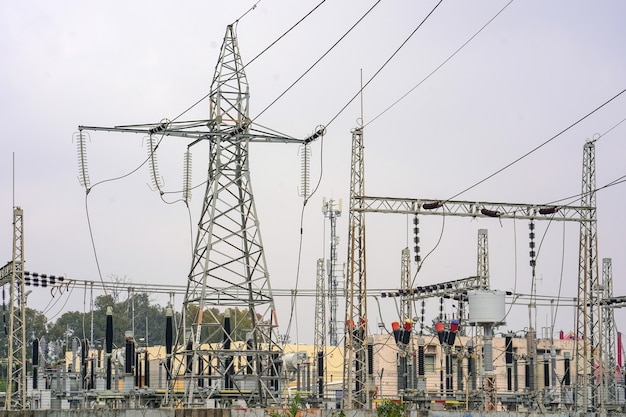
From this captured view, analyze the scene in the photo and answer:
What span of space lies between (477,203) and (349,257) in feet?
20.7

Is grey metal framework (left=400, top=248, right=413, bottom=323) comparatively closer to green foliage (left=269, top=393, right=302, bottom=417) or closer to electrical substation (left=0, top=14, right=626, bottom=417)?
electrical substation (left=0, top=14, right=626, bottom=417)

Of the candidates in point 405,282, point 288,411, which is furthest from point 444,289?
point 288,411

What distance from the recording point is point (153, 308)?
4756 inches

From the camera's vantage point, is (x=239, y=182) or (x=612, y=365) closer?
(x=239, y=182)

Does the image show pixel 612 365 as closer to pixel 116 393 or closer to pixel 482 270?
pixel 482 270

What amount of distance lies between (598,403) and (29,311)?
231ft

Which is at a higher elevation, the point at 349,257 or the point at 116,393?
the point at 349,257

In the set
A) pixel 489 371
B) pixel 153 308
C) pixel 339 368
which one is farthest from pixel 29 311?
pixel 489 371

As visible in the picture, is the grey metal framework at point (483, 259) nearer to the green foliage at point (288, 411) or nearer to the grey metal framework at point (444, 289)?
the grey metal framework at point (444, 289)

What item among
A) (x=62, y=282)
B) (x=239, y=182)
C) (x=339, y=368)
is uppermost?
(x=239, y=182)

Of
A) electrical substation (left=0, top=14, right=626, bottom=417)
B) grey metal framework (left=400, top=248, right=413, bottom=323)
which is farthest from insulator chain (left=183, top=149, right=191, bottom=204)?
grey metal framework (left=400, top=248, right=413, bottom=323)

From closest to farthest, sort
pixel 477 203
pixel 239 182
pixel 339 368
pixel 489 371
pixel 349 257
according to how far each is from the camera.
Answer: pixel 239 182
pixel 489 371
pixel 349 257
pixel 477 203
pixel 339 368

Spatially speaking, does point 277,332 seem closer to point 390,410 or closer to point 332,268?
point 390,410

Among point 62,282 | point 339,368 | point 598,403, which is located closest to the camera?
point 62,282
